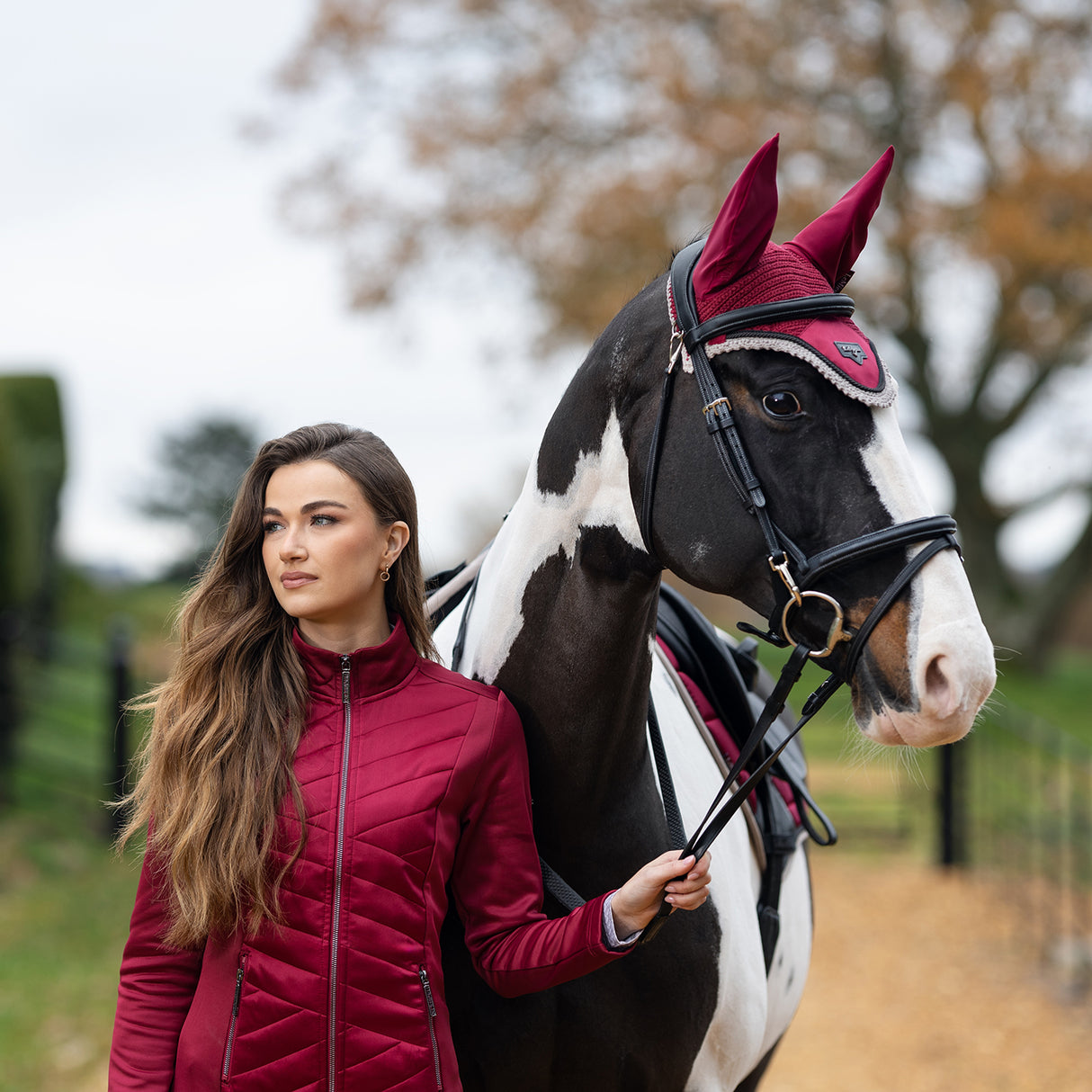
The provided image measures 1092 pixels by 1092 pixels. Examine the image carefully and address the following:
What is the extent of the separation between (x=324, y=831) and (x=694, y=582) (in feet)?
2.16

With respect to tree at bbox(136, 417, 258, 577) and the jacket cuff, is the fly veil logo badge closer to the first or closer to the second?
the jacket cuff

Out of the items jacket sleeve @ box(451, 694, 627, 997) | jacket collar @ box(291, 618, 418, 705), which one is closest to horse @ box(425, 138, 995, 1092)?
jacket sleeve @ box(451, 694, 627, 997)

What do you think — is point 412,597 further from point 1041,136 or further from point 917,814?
point 1041,136

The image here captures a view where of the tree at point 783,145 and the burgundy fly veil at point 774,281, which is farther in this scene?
the tree at point 783,145

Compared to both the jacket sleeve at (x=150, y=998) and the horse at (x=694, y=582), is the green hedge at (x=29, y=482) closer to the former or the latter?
the horse at (x=694, y=582)

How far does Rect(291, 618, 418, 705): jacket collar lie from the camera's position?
1699 mm

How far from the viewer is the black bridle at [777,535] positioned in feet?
4.48

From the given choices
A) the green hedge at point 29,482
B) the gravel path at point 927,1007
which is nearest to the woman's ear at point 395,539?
the gravel path at point 927,1007

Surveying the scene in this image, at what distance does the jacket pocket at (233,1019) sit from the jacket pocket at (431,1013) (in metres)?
0.26

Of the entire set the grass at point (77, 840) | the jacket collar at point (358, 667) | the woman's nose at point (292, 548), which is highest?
the woman's nose at point (292, 548)

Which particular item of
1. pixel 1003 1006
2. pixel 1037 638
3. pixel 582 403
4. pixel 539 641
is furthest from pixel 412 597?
pixel 1037 638

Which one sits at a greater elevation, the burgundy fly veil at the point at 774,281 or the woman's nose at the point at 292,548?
the burgundy fly veil at the point at 774,281

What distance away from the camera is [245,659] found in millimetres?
1755

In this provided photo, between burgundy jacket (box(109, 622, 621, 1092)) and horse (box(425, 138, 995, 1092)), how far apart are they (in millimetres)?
153
